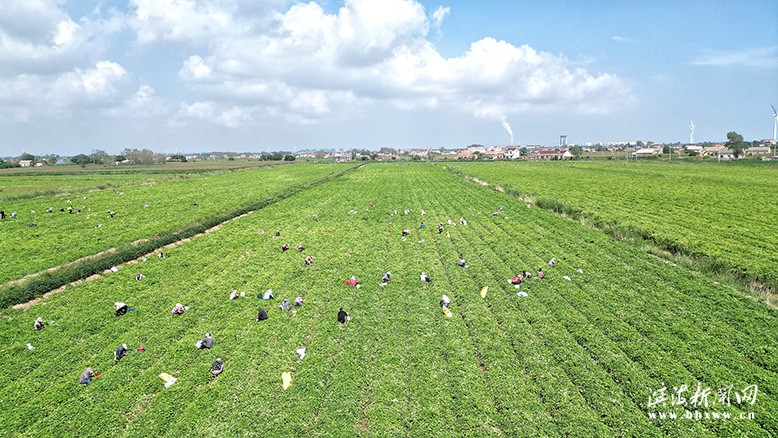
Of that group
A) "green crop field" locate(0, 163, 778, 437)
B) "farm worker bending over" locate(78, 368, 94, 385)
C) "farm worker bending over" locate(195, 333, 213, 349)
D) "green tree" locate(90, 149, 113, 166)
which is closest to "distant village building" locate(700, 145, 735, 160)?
"green crop field" locate(0, 163, 778, 437)

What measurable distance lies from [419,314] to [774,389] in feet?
20.5

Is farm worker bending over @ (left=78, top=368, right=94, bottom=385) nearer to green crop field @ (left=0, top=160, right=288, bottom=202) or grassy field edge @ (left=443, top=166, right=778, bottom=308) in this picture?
grassy field edge @ (left=443, top=166, right=778, bottom=308)

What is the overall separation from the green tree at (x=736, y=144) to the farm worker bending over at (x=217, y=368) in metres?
172

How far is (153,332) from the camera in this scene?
8180 millimetres

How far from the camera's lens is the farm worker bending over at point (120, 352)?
7078 millimetres

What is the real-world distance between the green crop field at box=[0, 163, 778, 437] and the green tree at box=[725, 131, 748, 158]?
535 ft

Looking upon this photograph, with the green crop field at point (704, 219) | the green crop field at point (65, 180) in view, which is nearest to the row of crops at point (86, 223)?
the green crop field at point (65, 180)

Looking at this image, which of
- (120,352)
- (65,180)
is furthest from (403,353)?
(65,180)

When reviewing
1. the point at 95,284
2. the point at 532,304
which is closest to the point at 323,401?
the point at 532,304

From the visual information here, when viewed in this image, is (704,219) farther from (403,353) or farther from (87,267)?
(87,267)

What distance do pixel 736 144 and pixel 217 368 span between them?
605 feet

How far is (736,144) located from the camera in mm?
133750

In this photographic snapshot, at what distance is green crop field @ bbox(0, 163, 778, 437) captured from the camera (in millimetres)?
5473

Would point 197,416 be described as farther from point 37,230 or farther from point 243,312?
point 37,230
